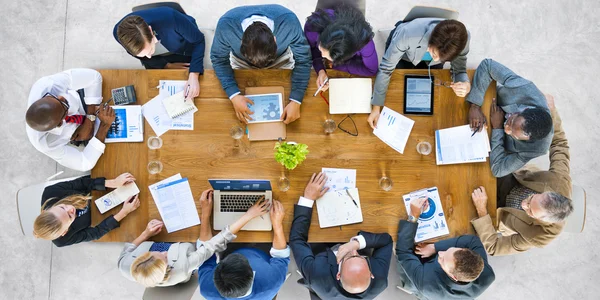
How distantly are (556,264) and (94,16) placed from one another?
426 cm

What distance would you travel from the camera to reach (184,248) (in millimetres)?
2250

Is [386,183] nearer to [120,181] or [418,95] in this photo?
[418,95]

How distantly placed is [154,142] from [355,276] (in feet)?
4.64

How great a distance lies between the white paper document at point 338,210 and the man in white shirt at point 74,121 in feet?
4.53

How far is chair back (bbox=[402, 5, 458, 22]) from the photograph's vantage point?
2.35 m

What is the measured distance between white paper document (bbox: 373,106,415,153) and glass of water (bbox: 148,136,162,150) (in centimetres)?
131

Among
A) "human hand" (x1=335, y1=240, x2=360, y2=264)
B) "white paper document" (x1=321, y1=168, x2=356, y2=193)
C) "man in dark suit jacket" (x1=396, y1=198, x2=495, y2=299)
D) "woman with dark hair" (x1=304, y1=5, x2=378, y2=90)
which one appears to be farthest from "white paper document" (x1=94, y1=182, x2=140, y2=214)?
"man in dark suit jacket" (x1=396, y1=198, x2=495, y2=299)

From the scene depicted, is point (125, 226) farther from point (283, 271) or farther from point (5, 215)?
point (5, 215)

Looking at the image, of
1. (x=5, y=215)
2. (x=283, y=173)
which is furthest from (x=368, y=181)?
(x=5, y=215)

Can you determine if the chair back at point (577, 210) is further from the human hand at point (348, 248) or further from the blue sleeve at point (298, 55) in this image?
the blue sleeve at point (298, 55)

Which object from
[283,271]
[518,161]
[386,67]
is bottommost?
[283,271]

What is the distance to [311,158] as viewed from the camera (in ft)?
7.55

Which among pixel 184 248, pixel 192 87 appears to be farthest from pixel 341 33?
pixel 184 248

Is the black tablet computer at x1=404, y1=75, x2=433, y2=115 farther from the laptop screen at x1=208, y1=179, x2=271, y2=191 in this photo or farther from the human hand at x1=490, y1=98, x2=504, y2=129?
the laptop screen at x1=208, y1=179, x2=271, y2=191
